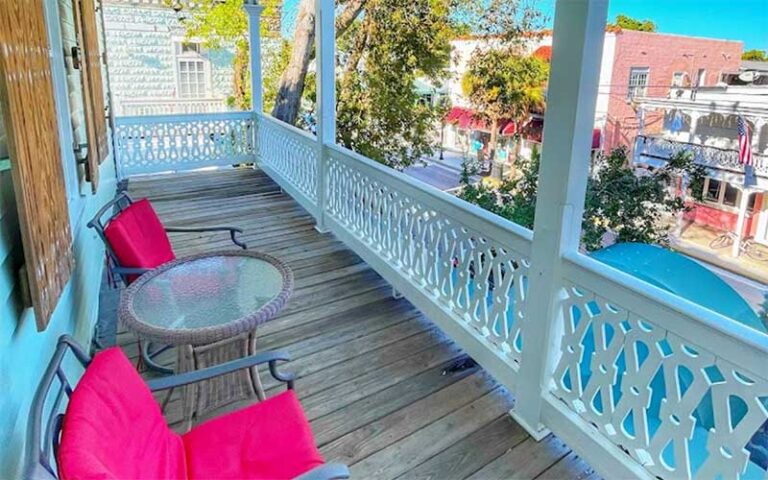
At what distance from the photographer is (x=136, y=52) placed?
34.7ft

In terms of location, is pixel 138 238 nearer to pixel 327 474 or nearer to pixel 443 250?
pixel 443 250

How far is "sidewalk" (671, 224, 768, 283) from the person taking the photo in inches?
89.8

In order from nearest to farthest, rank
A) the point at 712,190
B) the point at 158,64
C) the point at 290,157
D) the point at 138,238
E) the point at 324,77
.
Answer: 1. the point at 712,190
2. the point at 138,238
3. the point at 324,77
4. the point at 290,157
5. the point at 158,64

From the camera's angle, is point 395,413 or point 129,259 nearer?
point 395,413

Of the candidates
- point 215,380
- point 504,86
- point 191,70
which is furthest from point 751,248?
point 191,70

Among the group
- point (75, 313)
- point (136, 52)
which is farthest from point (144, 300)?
point (136, 52)

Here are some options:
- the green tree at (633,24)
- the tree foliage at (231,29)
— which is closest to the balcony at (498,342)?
the green tree at (633,24)

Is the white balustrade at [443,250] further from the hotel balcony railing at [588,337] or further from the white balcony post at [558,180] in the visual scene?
the white balcony post at [558,180]

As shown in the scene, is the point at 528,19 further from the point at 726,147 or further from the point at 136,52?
the point at 136,52

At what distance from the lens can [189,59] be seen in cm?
1100

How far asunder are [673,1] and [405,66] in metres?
5.51

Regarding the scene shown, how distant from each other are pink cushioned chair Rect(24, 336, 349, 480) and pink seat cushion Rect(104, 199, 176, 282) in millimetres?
1239

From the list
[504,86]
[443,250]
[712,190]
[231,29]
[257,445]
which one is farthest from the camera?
[231,29]

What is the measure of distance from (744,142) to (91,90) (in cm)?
396
